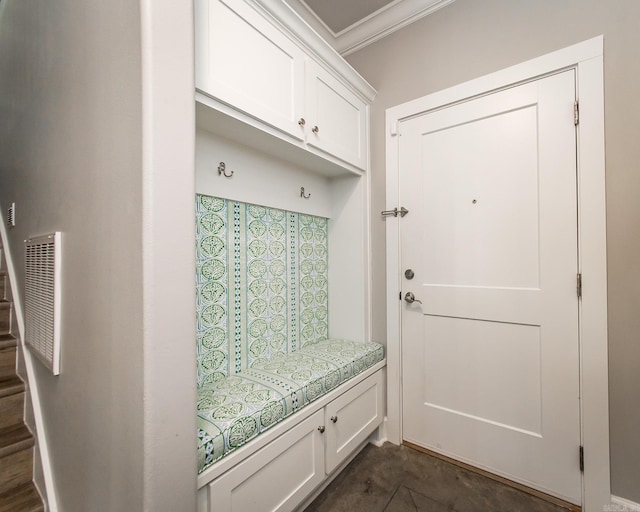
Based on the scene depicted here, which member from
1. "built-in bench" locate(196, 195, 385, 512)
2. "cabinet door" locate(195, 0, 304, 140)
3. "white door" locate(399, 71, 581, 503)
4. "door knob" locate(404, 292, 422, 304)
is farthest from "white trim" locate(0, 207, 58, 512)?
"door knob" locate(404, 292, 422, 304)

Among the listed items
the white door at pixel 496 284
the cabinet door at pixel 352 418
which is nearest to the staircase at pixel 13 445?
the cabinet door at pixel 352 418

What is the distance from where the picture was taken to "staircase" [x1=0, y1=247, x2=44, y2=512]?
123cm

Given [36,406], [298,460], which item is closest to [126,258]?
[298,460]

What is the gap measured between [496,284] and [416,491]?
1.11m

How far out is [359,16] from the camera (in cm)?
192

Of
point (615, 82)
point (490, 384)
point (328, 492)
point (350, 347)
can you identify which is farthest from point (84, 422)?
point (615, 82)

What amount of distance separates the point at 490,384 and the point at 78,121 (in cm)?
215

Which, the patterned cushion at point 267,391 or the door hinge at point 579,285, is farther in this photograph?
the door hinge at point 579,285

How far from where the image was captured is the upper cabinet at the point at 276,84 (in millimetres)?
1106

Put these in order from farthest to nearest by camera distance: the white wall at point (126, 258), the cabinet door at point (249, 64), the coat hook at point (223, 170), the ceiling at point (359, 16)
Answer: the ceiling at point (359, 16) → the coat hook at point (223, 170) → the cabinet door at point (249, 64) → the white wall at point (126, 258)

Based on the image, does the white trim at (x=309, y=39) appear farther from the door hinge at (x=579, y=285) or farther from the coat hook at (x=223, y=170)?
the door hinge at (x=579, y=285)

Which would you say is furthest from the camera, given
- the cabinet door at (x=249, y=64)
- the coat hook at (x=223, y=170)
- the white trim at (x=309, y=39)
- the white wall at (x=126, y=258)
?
the coat hook at (x=223, y=170)

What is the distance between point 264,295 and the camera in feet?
5.38

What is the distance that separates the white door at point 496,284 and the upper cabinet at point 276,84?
433 mm
